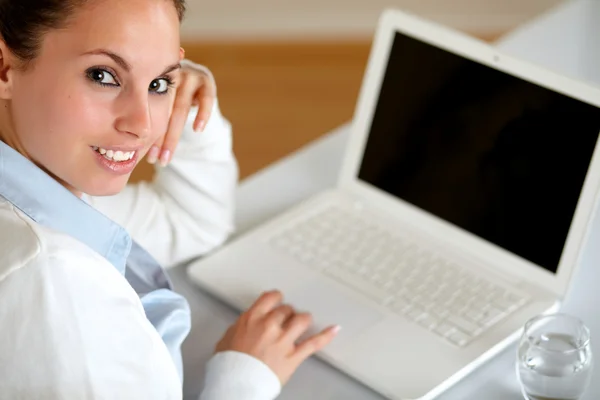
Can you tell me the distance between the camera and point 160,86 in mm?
1087

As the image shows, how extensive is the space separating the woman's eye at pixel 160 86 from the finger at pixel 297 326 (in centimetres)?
33

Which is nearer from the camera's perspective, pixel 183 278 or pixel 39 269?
pixel 39 269

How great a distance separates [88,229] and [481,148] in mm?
551

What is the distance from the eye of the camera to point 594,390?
1123 mm

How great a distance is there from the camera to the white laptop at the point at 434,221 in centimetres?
121

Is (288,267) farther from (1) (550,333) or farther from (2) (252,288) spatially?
(1) (550,333)

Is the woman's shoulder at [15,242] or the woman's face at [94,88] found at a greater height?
the woman's face at [94,88]

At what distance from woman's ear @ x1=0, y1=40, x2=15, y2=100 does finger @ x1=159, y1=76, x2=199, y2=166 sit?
10.8 inches

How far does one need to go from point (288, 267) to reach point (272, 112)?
2.00m

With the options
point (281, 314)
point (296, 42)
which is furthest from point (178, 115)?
point (296, 42)

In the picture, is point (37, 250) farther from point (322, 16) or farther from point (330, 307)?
point (322, 16)

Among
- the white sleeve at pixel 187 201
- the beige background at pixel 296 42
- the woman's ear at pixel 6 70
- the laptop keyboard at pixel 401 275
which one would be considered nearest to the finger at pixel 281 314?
the laptop keyboard at pixel 401 275

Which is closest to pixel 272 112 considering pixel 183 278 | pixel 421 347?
pixel 183 278

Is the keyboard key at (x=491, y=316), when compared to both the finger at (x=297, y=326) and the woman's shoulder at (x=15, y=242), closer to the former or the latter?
the finger at (x=297, y=326)
